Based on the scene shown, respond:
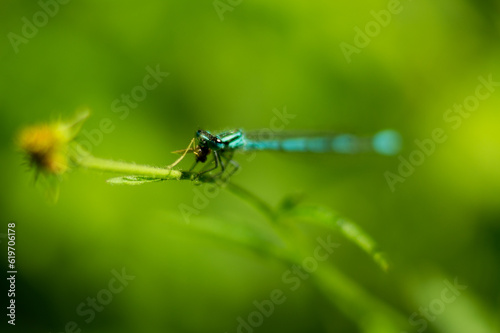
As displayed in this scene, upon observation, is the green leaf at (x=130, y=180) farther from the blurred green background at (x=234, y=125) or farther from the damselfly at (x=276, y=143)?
the blurred green background at (x=234, y=125)

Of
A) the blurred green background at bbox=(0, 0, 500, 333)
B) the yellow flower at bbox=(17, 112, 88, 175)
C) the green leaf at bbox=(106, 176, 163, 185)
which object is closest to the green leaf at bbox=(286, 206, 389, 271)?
the green leaf at bbox=(106, 176, 163, 185)

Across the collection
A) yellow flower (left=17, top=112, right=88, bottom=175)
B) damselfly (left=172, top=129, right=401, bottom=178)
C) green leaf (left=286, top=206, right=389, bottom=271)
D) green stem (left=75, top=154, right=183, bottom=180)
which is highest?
damselfly (left=172, top=129, right=401, bottom=178)

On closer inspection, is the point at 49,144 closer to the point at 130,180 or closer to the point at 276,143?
the point at 130,180

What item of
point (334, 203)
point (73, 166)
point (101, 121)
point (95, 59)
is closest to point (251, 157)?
point (334, 203)

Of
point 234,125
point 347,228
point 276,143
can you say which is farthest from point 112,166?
point 234,125

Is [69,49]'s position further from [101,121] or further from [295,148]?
[295,148]

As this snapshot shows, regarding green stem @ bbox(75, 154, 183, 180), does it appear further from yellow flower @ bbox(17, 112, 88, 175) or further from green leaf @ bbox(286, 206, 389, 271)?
green leaf @ bbox(286, 206, 389, 271)
